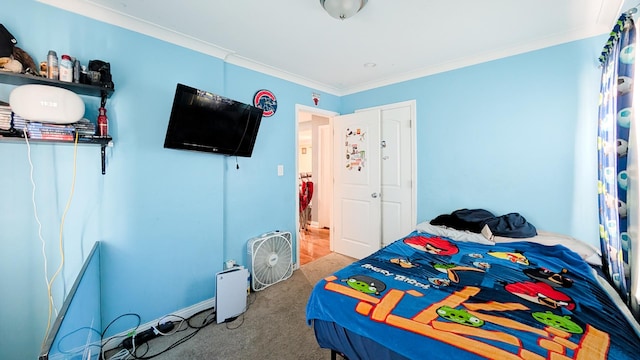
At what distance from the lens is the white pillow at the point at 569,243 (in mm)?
1781

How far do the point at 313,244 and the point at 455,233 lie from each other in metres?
2.38

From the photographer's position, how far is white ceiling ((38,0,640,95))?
67.8 inches

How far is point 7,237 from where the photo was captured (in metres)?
1.47

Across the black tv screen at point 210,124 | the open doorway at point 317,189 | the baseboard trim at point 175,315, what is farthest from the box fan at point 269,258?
the open doorway at point 317,189

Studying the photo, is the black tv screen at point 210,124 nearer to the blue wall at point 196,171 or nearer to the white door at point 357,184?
the blue wall at point 196,171

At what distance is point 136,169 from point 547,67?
144 inches

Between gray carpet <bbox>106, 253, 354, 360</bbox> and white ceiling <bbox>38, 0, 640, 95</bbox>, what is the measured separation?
8.06 ft

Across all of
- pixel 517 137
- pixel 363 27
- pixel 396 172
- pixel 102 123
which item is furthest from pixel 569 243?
pixel 102 123

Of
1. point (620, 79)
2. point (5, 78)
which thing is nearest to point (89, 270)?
point (5, 78)

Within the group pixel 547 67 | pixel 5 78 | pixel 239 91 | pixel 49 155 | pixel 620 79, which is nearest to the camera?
pixel 620 79

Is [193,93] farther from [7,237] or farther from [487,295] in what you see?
[487,295]

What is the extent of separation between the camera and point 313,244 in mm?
4156

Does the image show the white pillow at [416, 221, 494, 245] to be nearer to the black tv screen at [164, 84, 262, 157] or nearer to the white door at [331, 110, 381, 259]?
the white door at [331, 110, 381, 259]

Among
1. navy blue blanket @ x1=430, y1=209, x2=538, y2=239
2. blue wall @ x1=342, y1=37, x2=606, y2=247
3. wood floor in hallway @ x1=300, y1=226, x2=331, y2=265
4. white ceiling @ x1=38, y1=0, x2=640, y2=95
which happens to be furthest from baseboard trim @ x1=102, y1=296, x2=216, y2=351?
blue wall @ x1=342, y1=37, x2=606, y2=247
